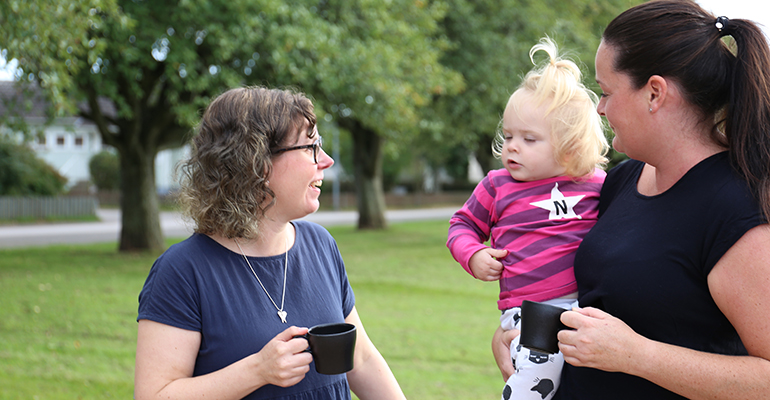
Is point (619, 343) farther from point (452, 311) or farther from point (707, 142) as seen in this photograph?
point (452, 311)

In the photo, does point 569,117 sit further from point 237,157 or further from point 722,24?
point 237,157

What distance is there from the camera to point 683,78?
176 cm

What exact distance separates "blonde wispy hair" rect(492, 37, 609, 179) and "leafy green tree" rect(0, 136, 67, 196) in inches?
1178

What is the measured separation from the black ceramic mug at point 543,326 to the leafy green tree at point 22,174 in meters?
30.3

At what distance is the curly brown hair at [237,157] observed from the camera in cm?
216

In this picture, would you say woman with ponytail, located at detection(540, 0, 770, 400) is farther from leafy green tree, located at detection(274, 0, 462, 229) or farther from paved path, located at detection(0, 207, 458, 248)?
paved path, located at detection(0, 207, 458, 248)

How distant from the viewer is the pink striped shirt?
2.31 metres

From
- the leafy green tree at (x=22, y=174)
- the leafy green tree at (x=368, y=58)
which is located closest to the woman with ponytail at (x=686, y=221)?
the leafy green tree at (x=368, y=58)

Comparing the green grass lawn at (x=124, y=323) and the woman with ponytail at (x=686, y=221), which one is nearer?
the woman with ponytail at (x=686, y=221)

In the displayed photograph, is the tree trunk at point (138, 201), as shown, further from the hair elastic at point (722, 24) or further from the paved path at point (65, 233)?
the hair elastic at point (722, 24)

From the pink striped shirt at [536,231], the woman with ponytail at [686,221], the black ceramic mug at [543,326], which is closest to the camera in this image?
the woman with ponytail at [686,221]

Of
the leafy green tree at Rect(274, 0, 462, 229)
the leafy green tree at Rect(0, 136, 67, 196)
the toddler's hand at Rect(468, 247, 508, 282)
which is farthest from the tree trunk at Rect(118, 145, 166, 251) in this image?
the leafy green tree at Rect(0, 136, 67, 196)

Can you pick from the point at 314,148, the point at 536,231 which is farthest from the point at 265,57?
the point at 536,231

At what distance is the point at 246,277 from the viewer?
2193mm
